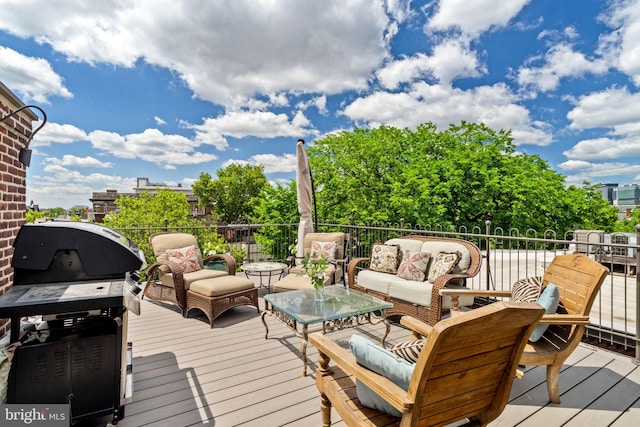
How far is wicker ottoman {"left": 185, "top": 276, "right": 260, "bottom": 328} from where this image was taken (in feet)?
11.7

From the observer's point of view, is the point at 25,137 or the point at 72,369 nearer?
the point at 72,369

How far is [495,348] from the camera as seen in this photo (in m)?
1.29

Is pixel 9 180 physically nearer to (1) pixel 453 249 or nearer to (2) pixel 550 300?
(2) pixel 550 300

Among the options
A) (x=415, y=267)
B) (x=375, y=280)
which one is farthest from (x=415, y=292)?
(x=375, y=280)

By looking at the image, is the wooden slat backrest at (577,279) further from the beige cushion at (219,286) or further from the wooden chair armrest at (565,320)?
the beige cushion at (219,286)

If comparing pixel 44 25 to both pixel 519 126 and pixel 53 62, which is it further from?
pixel 519 126

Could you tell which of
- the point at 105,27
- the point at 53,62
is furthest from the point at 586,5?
the point at 53,62

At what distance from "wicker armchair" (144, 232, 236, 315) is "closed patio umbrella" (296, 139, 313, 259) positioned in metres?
1.37

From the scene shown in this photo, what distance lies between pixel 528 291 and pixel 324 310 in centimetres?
171

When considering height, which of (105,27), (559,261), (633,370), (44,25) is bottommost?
(633,370)

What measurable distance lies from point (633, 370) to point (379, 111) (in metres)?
13.7

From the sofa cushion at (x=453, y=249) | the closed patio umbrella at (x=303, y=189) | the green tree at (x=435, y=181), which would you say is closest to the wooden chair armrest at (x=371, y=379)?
the sofa cushion at (x=453, y=249)

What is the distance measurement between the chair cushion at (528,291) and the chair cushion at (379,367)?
1.61m

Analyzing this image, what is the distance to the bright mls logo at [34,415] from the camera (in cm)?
159
